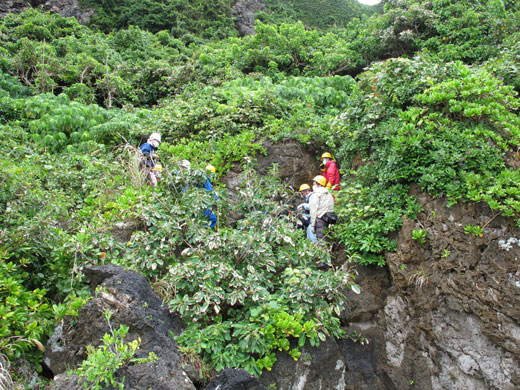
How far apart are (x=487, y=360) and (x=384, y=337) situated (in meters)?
1.29

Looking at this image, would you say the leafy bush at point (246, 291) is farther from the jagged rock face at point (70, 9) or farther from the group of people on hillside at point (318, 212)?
the jagged rock face at point (70, 9)

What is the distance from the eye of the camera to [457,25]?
35.9 feet

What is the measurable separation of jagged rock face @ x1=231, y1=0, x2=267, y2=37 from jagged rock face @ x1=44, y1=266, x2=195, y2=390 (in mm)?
22497

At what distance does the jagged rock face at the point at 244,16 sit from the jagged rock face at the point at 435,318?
21.2 metres

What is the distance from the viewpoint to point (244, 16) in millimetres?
24016

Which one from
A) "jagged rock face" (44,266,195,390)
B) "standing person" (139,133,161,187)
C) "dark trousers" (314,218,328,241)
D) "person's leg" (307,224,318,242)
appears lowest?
"person's leg" (307,224,318,242)

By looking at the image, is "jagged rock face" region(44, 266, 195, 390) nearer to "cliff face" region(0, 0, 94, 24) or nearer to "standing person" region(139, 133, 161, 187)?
"standing person" region(139, 133, 161, 187)

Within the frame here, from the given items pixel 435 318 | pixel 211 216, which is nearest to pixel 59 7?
pixel 211 216

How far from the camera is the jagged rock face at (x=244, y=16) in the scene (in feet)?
76.8

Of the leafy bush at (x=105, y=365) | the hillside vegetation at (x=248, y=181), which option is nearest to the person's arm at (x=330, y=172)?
the hillside vegetation at (x=248, y=181)

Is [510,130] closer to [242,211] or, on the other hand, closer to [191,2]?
[242,211]

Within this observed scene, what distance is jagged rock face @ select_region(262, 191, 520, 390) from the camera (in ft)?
14.1

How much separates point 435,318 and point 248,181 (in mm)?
3420

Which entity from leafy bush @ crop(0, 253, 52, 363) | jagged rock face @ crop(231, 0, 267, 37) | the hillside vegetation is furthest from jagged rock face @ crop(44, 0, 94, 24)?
leafy bush @ crop(0, 253, 52, 363)
